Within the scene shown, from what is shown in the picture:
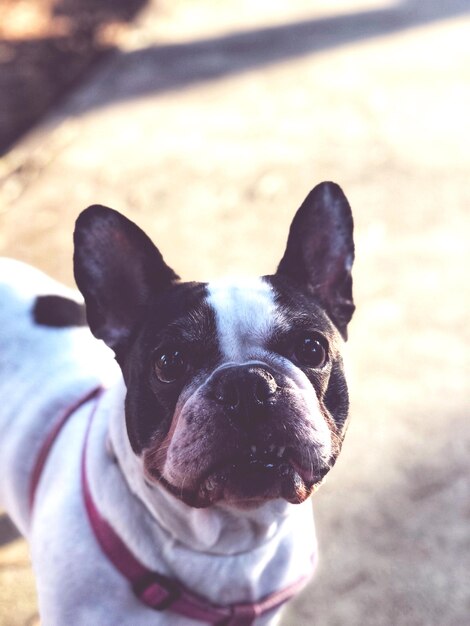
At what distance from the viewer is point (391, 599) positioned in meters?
2.60

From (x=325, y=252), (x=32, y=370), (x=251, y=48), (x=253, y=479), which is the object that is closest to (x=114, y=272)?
(x=32, y=370)

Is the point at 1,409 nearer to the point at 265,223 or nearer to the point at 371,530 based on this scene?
the point at 371,530

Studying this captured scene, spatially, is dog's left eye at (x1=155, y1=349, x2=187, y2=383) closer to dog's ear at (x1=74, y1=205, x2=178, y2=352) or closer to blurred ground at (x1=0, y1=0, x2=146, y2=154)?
dog's ear at (x1=74, y1=205, x2=178, y2=352)

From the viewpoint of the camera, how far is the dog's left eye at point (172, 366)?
1890 mm

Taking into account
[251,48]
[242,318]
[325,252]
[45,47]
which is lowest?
[251,48]

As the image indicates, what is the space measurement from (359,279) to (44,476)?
2.16 m

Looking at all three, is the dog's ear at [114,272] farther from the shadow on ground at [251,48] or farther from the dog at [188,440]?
the shadow on ground at [251,48]

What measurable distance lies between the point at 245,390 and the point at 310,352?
30 cm

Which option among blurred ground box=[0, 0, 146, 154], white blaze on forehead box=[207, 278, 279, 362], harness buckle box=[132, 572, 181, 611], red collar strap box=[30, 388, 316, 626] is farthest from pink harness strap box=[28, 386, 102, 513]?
blurred ground box=[0, 0, 146, 154]

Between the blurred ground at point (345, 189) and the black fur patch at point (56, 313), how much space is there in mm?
861

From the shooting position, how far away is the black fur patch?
8.05ft

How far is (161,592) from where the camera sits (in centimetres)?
192

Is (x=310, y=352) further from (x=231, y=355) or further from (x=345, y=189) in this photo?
(x=345, y=189)

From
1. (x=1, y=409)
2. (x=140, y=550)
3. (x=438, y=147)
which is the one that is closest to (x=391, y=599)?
(x=140, y=550)
